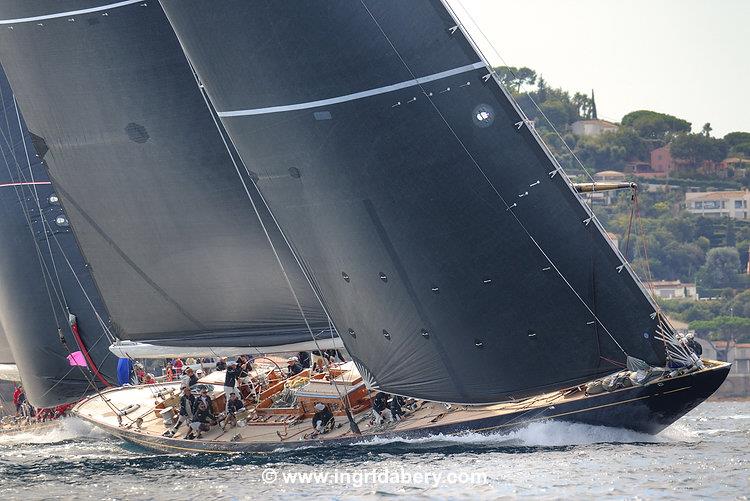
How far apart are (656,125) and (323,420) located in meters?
132

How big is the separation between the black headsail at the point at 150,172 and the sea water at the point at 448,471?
10.8ft

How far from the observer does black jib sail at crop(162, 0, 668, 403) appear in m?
22.5

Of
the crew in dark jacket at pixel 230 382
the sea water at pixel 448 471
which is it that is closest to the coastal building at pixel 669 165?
the sea water at pixel 448 471

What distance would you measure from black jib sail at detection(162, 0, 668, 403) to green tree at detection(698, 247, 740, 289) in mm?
99350

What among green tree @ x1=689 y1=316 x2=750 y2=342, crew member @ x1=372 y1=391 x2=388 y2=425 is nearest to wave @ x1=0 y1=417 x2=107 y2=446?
crew member @ x1=372 y1=391 x2=388 y2=425

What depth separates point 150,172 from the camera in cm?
2853

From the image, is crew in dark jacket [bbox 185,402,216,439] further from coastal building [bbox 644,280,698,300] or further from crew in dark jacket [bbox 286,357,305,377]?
coastal building [bbox 644,280,698,300]

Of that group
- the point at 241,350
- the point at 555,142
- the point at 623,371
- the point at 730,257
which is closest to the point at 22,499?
the point at 241,350

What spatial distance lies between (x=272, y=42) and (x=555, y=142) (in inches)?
5165

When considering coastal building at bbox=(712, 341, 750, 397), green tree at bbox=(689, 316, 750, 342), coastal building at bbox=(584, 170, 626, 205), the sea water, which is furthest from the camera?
coastal building at bbox=(584, 170, 626, 205)

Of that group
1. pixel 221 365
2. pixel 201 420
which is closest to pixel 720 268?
pixel 221 365

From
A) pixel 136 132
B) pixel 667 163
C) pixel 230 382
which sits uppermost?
pixel 667 163

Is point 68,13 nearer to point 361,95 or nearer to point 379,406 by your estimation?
point 361,95

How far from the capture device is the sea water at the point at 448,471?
2002cm
